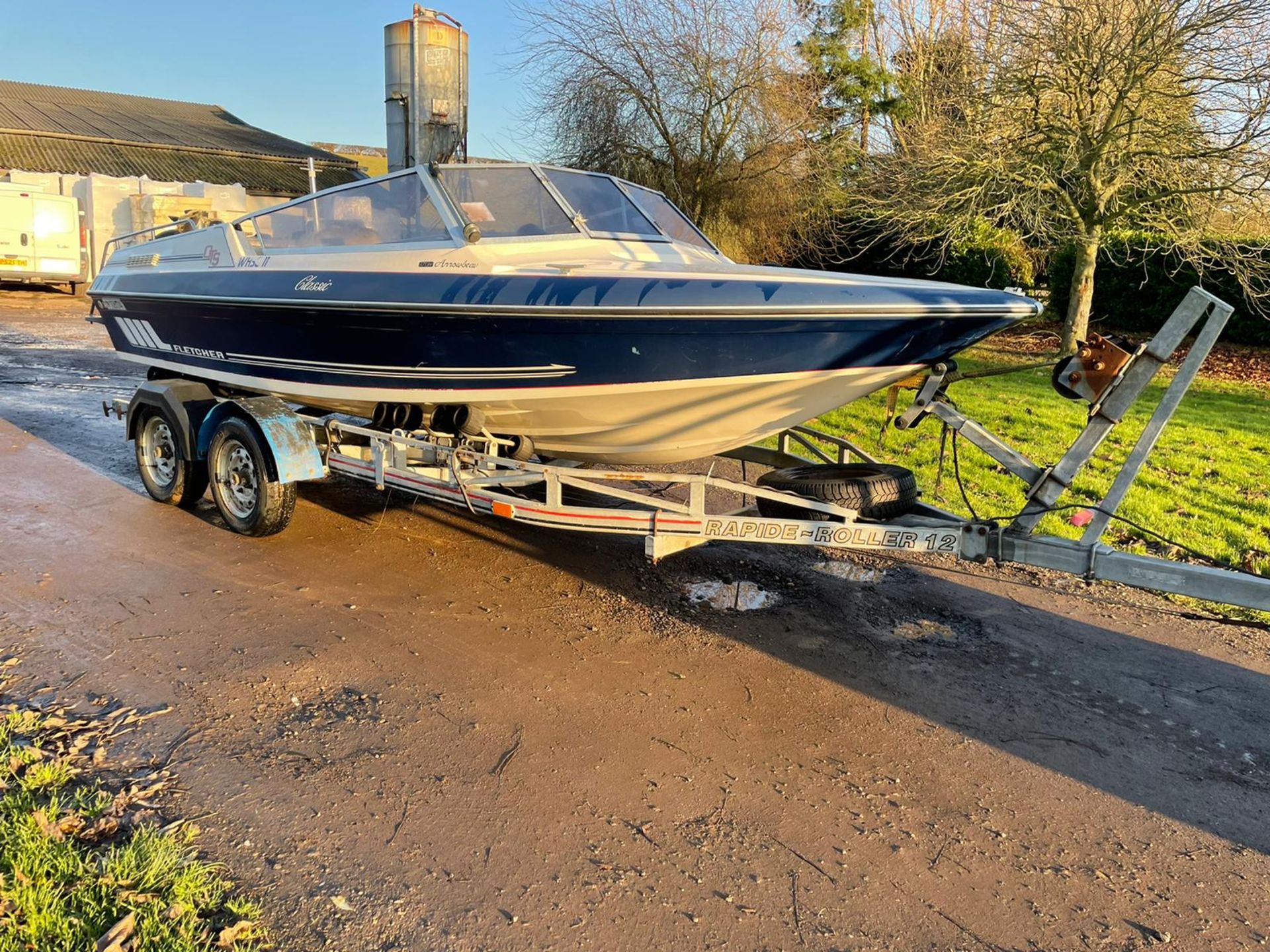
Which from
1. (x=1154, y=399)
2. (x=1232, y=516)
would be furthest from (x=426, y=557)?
(x=1154, y=399)

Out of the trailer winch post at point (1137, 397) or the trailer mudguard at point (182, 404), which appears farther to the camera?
the trailer mudguard at point (182, 404)

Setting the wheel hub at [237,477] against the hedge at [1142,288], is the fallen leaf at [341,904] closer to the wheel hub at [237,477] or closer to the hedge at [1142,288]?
the wheel hub at [237,477]

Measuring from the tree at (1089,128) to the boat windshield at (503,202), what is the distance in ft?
32.3

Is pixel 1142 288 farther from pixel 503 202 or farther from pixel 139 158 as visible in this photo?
pixel 139 158

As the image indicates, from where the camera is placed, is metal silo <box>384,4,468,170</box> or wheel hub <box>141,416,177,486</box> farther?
metal silo <box>384,4,468,170</box>

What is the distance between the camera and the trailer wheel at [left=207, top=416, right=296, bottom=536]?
5.30 m

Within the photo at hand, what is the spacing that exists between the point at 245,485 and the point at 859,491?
382 cm

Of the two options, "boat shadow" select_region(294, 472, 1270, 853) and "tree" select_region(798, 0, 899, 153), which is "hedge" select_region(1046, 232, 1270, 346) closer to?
"tree" select_region(798, 0, 899, 153)

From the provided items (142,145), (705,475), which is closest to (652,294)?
(705,475)

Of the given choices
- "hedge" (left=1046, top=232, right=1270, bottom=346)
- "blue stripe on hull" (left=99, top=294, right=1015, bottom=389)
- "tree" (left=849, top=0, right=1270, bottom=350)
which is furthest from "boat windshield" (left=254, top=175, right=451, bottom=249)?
"hedge" (left=1046, top=232, right=1270, bottom=346)

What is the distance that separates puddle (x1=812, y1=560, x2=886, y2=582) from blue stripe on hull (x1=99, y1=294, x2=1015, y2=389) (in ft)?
4.99

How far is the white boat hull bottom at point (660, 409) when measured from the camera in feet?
13.5

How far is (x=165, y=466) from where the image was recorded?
6246 mm

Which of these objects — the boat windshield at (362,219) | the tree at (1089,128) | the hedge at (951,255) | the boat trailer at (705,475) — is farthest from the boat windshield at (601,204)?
the hedge at (951,255)
